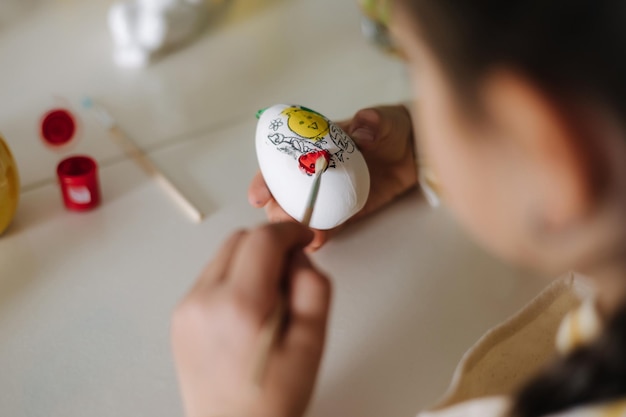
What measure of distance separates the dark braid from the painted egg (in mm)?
240

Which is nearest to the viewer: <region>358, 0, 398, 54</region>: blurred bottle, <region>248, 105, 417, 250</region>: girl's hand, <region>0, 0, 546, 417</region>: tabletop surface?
<region>0, 0, 546, 417</region>: tabletop surface

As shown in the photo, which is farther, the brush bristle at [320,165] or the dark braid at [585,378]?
the brush bristle at [320,165]

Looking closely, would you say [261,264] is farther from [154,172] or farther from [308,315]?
[154,172]

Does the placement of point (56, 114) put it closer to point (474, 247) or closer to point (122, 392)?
point (122, 392)

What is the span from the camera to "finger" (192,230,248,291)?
415mm

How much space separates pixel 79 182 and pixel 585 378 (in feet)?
1.44

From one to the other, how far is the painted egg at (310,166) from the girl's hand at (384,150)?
0.11ft

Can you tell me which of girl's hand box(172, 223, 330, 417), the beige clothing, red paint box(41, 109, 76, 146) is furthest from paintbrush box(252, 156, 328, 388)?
red paint box(41, 109, 76, 146)

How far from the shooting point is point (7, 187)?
57cm

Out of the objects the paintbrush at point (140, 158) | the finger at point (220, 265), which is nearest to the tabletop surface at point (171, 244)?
the paintbrush at point (140, 158)

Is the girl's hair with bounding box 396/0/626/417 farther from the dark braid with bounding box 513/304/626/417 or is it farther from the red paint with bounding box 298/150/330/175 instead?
the red paint with bounding box 298/150/330/175

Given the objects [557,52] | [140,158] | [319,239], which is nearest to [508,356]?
[319,239]

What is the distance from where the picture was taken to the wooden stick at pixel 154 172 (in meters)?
0.62

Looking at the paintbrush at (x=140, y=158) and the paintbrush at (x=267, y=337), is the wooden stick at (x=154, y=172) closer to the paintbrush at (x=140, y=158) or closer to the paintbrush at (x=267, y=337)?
the paintbrush at (x=140, y=158)
